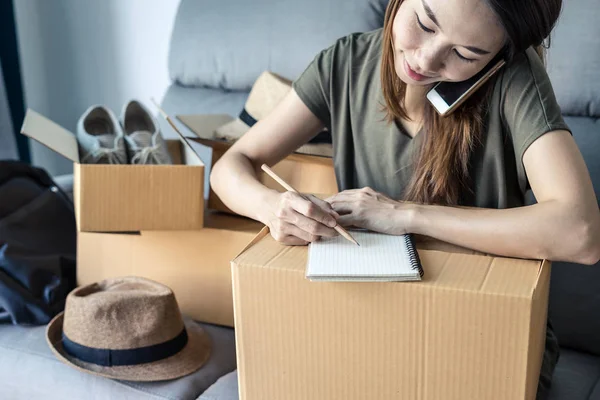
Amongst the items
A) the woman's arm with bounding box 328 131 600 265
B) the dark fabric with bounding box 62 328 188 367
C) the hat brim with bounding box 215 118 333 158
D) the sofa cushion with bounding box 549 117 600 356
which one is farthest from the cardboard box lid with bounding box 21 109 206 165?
the sofa cushion with bounding box 549 117 600 356

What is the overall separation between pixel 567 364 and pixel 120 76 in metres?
1.77

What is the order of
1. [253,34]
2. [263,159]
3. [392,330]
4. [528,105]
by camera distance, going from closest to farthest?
1. [392,330]
2. [528,105]
3. [263,159]
4. [253,34]

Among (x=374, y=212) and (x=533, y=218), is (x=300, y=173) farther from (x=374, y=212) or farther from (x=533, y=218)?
(x=533, y=218)

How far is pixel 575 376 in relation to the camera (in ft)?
4.03

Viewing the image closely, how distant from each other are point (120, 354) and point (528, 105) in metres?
0.83

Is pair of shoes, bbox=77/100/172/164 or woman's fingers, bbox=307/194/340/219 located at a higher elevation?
woman's fingers, bbox=307/194/340/219

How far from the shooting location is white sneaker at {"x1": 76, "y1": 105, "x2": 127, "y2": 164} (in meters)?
1.44

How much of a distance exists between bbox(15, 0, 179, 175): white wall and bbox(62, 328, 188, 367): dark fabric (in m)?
1.25

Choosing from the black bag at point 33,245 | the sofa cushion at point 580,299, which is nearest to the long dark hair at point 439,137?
the sofa cushion at point 580,299

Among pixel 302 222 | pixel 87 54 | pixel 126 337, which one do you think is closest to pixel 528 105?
pixel 302 222

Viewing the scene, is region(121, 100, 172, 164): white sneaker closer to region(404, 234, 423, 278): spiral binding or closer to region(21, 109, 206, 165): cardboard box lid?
region(21, 109, 206, 165): cardboard box lid

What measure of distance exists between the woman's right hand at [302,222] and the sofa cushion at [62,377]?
1.39ft

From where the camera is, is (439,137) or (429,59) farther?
(439,137)

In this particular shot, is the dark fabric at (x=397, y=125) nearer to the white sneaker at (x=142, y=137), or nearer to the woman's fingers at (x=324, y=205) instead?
the woman's fingers at (x=324, y=205)
